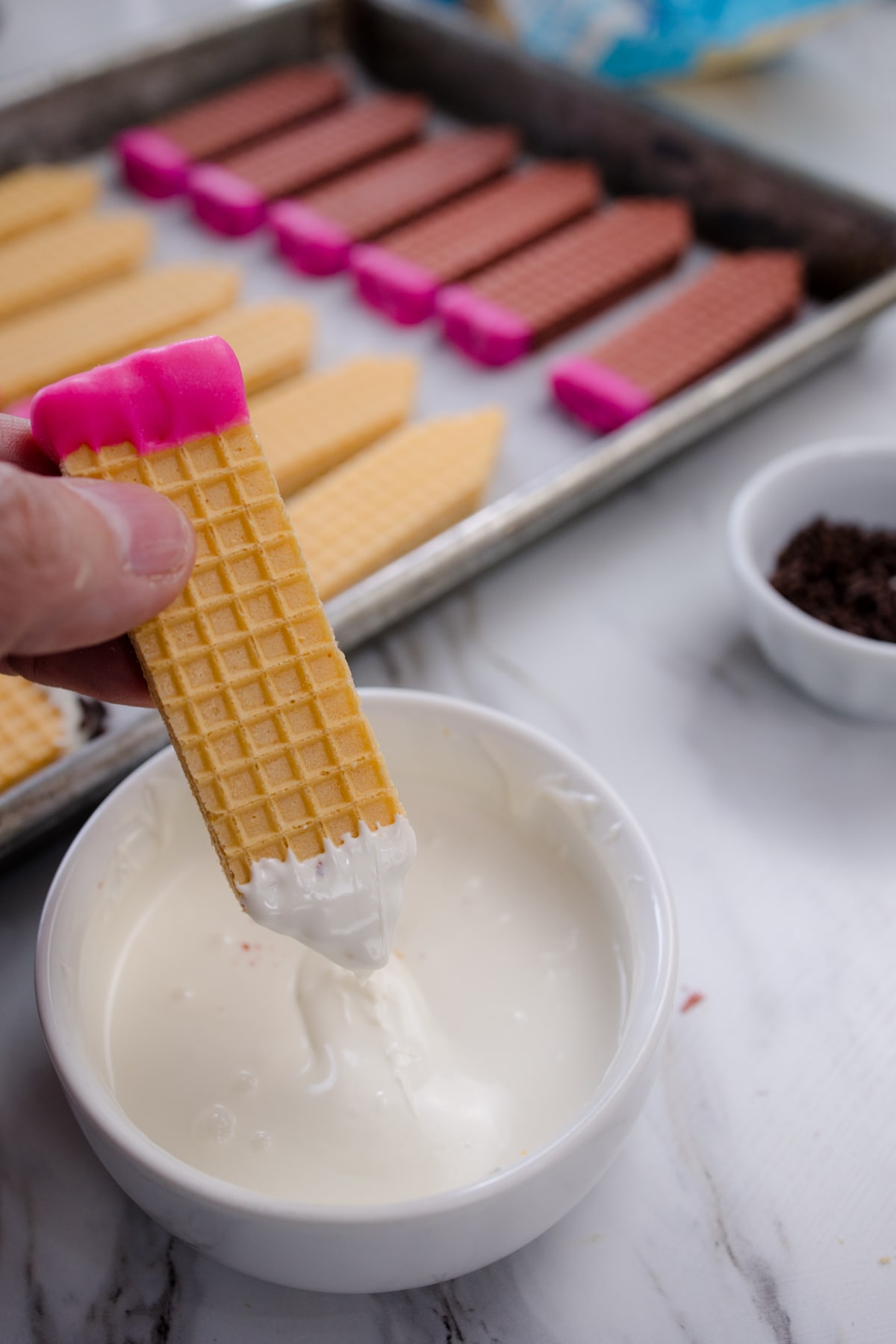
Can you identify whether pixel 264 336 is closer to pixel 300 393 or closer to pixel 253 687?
pixel 300 393

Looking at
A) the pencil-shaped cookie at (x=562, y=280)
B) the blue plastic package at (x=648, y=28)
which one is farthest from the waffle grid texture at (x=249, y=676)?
the blue plastic package at (x=648, y=28)

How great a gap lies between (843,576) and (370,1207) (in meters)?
0.67

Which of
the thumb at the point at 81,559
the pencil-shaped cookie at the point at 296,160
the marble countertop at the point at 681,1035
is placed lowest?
the marble countertop at the point at 681,1035

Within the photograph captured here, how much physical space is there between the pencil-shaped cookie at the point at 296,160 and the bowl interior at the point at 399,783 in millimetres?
1015

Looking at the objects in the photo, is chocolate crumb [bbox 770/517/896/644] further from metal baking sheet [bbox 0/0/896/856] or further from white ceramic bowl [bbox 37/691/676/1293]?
white ceramic bowl [bbox 37/691/676/1293]

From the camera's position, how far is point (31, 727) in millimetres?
885

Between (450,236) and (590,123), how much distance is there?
29cm

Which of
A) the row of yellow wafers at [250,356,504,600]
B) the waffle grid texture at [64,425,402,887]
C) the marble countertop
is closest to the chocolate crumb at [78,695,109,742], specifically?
the marble countertop

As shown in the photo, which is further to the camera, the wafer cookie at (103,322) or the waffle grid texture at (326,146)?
the waffle grid texture at (326,146)

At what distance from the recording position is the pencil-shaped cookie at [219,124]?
5.17 ft

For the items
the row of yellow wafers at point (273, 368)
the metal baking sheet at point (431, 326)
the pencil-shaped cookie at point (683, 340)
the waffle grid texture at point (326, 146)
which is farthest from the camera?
the waffle grid texture at point (326, 146)

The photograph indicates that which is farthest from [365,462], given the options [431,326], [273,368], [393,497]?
[431,326]

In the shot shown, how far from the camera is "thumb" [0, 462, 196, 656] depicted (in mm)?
545

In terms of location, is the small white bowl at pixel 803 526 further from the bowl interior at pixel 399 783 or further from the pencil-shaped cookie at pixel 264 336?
the pencil-shaped cookie at pixel 264 336
